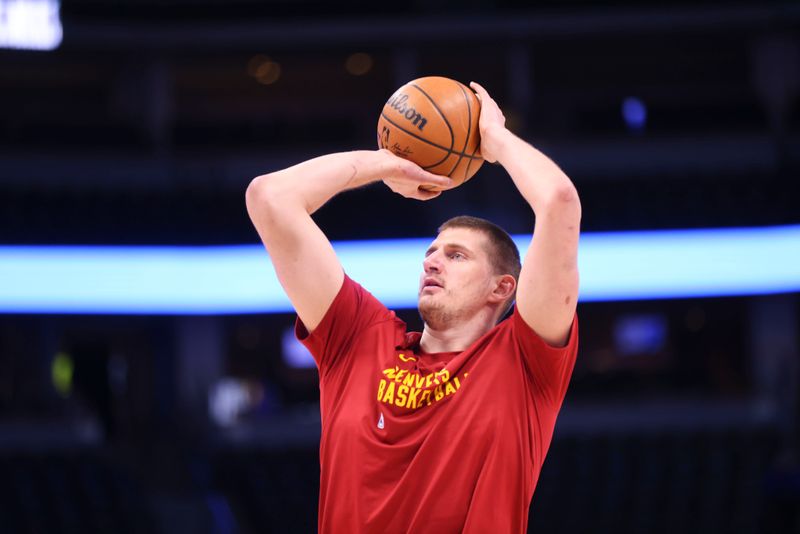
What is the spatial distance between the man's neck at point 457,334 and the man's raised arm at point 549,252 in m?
0.25

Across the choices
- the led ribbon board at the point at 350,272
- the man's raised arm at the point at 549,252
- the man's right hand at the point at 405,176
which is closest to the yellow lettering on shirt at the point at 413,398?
the man's raised arm at the point at 549,252

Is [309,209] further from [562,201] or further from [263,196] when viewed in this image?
[562,201]

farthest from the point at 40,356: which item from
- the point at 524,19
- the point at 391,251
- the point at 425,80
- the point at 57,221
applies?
the point at 425,80

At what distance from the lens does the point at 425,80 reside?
9.35ft

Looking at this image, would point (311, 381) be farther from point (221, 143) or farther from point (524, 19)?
point (524, 19)

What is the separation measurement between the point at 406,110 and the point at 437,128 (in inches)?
5.3

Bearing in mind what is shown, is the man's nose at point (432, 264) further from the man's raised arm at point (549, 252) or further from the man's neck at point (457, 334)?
the man's raised arm at point (549, 252)

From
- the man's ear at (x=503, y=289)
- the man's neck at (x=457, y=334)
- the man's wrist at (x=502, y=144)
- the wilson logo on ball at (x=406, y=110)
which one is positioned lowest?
the man's neck at (x=457, y=334)

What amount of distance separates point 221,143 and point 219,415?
354cm

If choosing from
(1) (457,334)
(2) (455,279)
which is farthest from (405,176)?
(1) (457,334)

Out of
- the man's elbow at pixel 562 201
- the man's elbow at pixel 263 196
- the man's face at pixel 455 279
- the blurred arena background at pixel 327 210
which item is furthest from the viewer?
the blurred arena background at pixel 327 210

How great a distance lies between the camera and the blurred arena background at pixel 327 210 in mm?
9383

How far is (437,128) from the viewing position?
2701mm

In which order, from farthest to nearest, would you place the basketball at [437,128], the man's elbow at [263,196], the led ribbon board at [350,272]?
the led ribbon board at [350,272]
the basketball at [437,128]
the man's elbow at [263,196]
